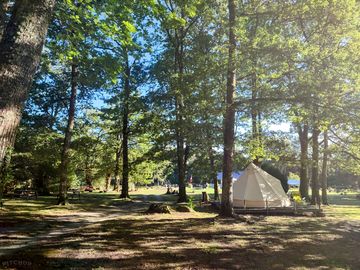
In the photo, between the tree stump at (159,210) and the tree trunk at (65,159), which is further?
the tree trunk at (65,159)

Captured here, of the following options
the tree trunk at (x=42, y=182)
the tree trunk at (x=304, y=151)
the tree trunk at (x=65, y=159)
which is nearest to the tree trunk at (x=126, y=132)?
the tree trunk at (x=65, y=159)

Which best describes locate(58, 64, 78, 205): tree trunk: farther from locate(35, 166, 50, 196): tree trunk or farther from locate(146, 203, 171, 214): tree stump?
locate(35, 166, 50, 196): tree trunk

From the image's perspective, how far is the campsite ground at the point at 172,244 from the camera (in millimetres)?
8438

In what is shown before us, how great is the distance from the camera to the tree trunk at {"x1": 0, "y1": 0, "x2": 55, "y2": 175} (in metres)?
4.14

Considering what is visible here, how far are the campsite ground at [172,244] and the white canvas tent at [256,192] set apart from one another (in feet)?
17.4

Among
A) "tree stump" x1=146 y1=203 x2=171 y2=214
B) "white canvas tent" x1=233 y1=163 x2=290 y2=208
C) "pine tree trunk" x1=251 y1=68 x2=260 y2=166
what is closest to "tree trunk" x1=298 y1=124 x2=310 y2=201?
"pine tree trunk" x1=251 y1=68 x2=260 y2=166

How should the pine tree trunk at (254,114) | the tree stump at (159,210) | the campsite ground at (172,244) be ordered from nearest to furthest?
the campsite ground at (172,244) < the pine tree trunk at (254,114) < the tree stump at (159,210)

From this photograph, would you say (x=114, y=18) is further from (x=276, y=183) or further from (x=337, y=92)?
(x=276, y=183)

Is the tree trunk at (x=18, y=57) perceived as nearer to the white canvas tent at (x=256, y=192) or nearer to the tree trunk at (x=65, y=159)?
the tree trunk at (x=65, y=159)

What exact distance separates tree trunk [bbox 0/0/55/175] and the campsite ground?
15.2ft

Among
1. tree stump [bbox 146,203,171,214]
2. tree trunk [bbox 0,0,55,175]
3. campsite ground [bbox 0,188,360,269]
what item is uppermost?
tree trunk [bbox 0,0,55,175]

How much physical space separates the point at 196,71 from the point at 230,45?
7.24 ft

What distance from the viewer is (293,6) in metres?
15.2

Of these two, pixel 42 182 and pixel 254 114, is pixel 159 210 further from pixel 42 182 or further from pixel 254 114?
pixel 42 182
